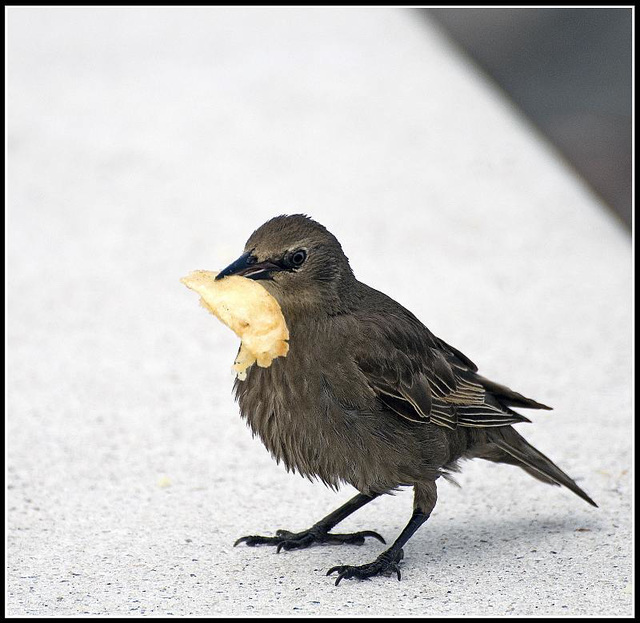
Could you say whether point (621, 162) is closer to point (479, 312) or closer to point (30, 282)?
point (479, 312)

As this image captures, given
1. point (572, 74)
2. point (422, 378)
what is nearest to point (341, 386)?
point (422, 378)

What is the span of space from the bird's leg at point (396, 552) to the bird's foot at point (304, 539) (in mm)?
234

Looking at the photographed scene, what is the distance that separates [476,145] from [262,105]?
6.17ft

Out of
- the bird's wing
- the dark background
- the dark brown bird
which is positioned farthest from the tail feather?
the dark background

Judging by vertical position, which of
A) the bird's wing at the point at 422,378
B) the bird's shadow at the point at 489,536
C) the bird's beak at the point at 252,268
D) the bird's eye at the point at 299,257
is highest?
the bird's eye at the point at 299,257

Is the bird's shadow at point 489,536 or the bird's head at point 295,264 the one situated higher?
the bird's head at point 295,264

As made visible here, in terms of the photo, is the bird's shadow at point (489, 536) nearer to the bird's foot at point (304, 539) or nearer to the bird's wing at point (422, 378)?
the bird's foot at point (304, 539)

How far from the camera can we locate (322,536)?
163 inches

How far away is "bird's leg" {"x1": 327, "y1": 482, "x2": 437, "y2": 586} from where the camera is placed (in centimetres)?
382

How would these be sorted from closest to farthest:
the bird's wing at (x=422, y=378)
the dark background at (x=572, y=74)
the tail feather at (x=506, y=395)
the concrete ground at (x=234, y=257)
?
the bird's wing at (x=422, y=378)
the concrete ground at (x=234, y=257)
the tail feather at (x=506, y=395)
the dark background at (x=572, y=74)

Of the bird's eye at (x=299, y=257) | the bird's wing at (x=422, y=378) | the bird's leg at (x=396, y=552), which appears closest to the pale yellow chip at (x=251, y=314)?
the bird's eye at (x=299, y=257)

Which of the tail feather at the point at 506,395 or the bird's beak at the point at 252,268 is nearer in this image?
the bird's beak at the point at 252,268

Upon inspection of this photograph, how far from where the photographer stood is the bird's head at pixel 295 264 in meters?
3.63

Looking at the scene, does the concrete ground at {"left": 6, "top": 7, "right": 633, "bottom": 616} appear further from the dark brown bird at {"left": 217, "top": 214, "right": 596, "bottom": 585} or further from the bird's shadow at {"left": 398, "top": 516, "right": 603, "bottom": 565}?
the dark brown bird at {"left": 217, "top": 214, "right": 596, "bottom": 585}
